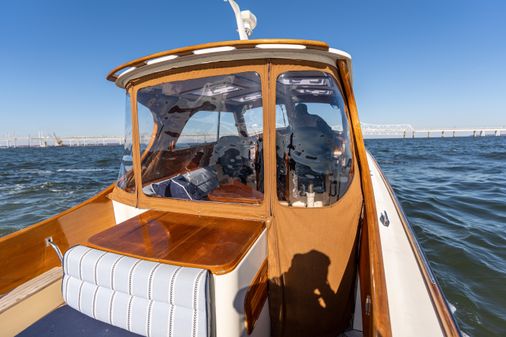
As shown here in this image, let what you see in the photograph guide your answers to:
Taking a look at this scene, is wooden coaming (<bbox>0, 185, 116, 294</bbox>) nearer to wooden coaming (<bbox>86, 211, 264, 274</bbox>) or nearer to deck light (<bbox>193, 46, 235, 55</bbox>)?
wooden coaming (<bbox>86, 211, 264, 274</bbox>)

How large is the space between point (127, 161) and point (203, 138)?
845 mm

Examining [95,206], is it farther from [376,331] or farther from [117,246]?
[376,331]

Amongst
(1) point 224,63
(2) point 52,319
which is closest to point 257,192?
(1) point 224,63

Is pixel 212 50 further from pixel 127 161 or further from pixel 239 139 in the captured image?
pixel 127 161

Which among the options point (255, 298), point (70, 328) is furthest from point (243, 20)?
point (70, 328)

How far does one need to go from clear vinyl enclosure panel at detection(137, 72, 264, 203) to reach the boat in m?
0.02

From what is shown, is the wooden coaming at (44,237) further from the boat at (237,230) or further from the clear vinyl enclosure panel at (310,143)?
the clear vinyl enclosure panel at (310,143)

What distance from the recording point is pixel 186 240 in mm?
1691

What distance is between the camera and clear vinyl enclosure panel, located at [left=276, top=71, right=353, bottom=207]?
2062 millimetres

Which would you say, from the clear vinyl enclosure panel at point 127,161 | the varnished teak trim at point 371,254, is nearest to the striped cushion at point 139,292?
the varnished teak trim at point 371,254

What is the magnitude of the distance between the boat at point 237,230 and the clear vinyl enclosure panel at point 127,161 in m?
0.02

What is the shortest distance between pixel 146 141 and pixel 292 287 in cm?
197

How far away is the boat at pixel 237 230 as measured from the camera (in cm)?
139

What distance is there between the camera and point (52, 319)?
1.86m
